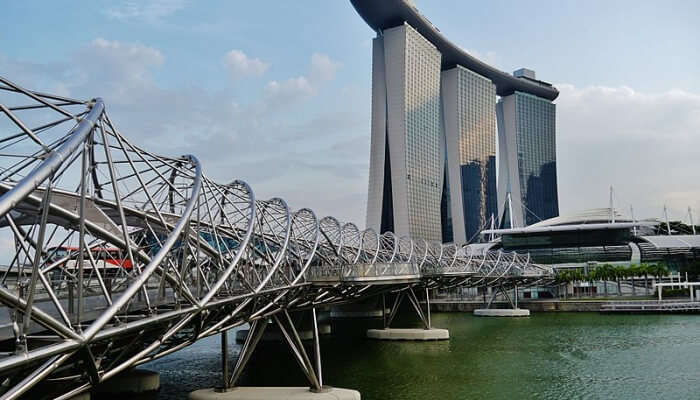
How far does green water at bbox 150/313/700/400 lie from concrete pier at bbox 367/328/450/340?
1.17m

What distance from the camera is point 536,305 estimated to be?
89062 mm

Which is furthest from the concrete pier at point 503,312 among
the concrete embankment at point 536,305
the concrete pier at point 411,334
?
A: the concrete pier at point 411,334

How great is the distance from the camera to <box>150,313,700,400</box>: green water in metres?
36.5

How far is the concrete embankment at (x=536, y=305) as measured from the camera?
8471cm

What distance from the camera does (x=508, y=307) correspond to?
9038 cm

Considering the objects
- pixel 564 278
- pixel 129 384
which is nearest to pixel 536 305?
pixel 564 278

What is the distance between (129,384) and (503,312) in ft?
187

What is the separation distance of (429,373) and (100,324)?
3167 centimetres

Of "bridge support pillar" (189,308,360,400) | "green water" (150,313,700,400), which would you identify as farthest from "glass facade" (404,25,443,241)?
"bridge support pillar" (189,308,360,400)

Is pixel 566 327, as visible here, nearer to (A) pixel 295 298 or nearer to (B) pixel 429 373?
(B) pixel 429 373

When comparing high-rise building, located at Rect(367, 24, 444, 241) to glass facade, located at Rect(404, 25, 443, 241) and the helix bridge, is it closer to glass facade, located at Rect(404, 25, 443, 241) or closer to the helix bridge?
glass facade, located at Rect(404, 25, 443, 241)

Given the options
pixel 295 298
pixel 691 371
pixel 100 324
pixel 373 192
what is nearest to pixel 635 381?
pixel 691 371

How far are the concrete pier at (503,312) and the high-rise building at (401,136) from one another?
2723 inches

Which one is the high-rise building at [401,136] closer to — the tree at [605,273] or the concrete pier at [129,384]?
the tree at [605,273]
